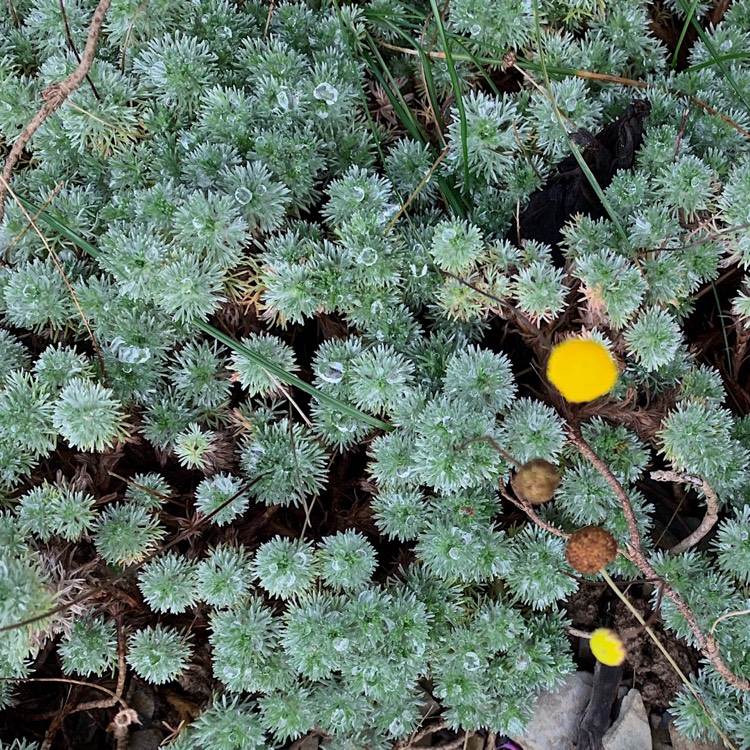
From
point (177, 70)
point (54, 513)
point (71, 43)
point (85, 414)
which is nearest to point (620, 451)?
point (85, 414)

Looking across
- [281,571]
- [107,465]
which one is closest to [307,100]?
[107,465]

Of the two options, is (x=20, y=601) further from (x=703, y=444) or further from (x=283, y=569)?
(x=703, y=444)

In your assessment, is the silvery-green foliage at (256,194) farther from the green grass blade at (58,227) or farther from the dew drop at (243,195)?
the green grass blade at (58,227)

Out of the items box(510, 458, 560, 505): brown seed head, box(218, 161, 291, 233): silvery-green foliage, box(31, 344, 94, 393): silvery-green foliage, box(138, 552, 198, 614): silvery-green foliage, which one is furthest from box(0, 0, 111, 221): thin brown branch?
box(510, 458, 560, 505): brown seed head

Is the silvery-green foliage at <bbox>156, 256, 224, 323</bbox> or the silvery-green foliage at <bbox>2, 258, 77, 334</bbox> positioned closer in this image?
the silvery-green foliage at <bbox>156, 256, 224, 323</bbox>

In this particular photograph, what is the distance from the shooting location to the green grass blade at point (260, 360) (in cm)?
209

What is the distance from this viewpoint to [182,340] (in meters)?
2.24

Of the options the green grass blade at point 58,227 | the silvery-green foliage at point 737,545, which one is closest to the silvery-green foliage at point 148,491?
the green grass blade at point 58,227

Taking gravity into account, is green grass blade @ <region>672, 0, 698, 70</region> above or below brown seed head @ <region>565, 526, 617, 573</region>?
above

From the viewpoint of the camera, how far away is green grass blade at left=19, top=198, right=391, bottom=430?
2.09m

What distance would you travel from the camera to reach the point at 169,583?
2102 millimetres

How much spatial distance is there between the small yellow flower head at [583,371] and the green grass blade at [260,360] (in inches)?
20.7

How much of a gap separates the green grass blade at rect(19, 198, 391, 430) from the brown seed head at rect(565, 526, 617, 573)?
24.1 inches

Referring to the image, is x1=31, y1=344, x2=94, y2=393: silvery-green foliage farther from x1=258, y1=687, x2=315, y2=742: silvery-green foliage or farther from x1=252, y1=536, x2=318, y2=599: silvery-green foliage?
x1=258, y1=687, x2=315, y2=742: silvery-green foliage
